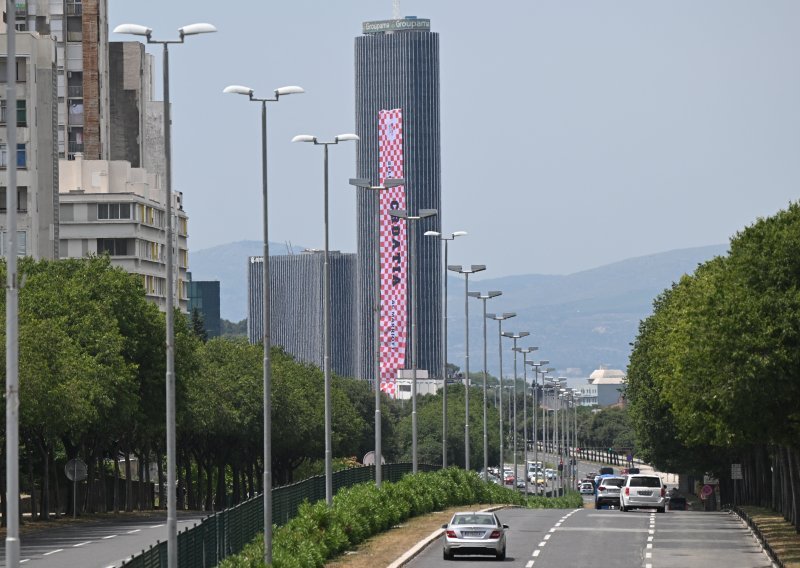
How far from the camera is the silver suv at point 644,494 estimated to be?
3081 inches

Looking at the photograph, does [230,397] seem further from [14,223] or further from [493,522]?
[14,223]

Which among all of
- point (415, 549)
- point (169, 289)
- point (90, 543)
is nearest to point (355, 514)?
point (415, 549)

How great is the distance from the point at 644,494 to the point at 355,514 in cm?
2909

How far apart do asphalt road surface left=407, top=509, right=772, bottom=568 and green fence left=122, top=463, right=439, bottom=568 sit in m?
4.07

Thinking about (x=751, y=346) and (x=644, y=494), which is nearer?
(x=751, y=346)

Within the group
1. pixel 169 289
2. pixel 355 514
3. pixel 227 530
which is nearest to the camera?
pixel 169 289

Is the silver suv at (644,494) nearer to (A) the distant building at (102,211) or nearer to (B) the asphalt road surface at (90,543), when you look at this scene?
(B) the asphalt road surface at (90,543)

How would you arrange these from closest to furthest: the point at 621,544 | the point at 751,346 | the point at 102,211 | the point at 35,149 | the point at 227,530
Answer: the point at 227,530 < the point at 751,346 < the point at 621,544 < the point at 35,149 < the point at 102,211

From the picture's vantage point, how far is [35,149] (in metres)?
114

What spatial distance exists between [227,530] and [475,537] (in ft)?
33.9

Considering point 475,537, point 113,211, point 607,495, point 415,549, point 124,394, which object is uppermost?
point 113,211

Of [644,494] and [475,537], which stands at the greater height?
[644,494]

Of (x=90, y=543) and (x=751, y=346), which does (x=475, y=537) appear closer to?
(x=751, y=346)

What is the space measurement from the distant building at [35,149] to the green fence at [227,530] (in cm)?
5897
